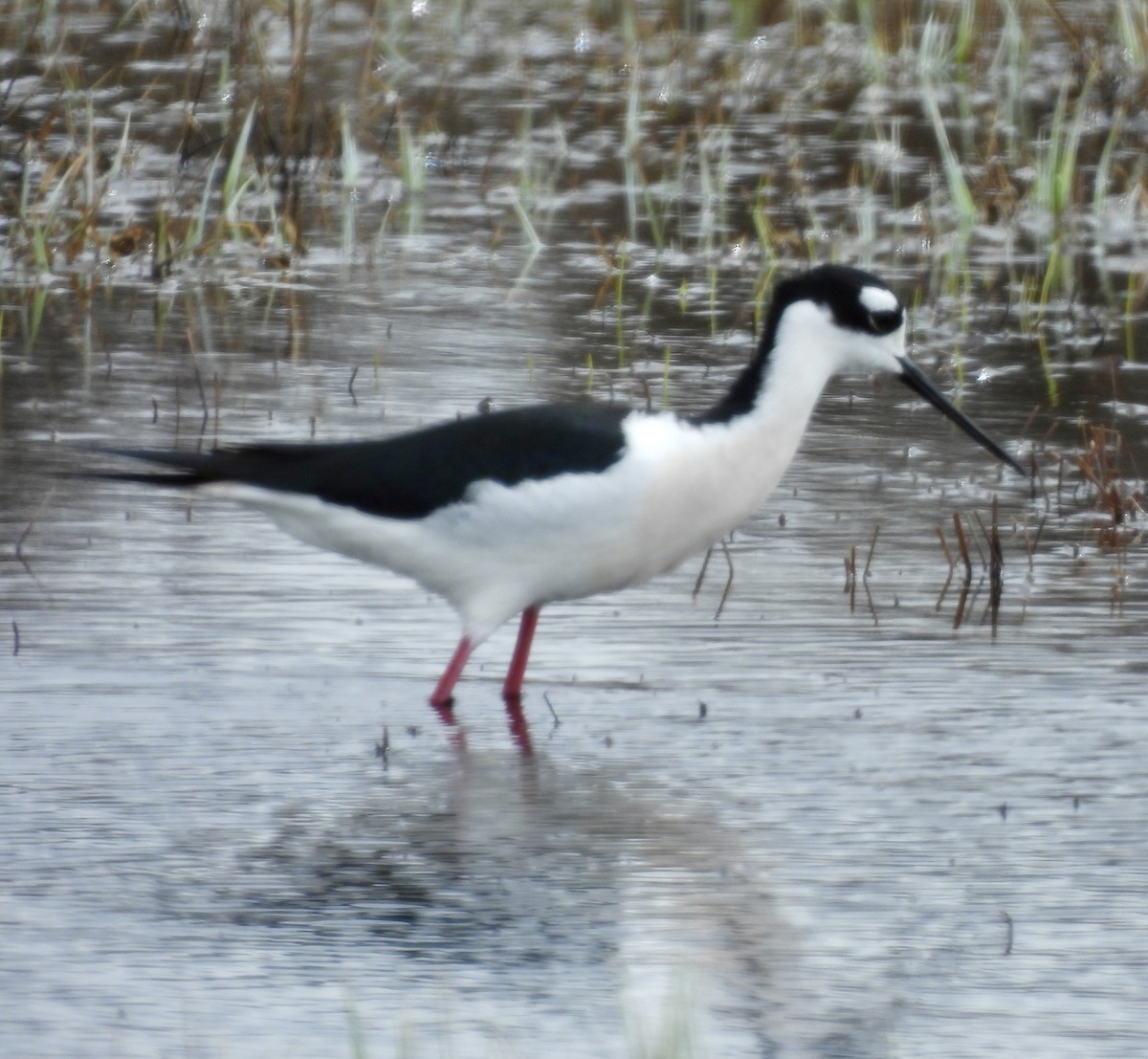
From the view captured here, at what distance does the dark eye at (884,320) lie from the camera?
5430 millimetres

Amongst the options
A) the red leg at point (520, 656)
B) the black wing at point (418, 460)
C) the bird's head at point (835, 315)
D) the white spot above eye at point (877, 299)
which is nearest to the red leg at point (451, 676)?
→ the red leg at point (520, 656)

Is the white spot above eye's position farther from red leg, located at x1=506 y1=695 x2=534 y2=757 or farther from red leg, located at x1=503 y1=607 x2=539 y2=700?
red leg, located at x1=506 y1=695 x2=534 y2=757

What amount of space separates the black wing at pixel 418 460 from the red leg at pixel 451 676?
30cm

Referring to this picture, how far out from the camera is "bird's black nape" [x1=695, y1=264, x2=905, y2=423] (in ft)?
17.4

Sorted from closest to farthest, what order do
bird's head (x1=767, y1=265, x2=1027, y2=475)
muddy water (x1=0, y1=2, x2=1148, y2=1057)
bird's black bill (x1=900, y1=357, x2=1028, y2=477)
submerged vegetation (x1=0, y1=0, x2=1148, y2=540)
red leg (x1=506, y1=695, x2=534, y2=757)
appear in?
muddy water (x1=0, y1=2, x2=1148, y2=1057)
red leg (x1=506, y1=695, x2=534, y2=757)
bird's head (x1=767, y1=265, x2=1027, y2=475)
bird's black bill (x1=900, y1=357, x2=1028, y2=477)
submerged vegetation (x1=0, y1=0, x2=1148, y2=540)

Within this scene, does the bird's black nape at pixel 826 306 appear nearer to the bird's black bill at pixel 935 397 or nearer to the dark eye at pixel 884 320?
the dark eye at pixel 884 320

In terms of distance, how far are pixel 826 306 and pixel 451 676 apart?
111cm

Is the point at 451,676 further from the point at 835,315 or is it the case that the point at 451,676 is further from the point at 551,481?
the point at 835,315

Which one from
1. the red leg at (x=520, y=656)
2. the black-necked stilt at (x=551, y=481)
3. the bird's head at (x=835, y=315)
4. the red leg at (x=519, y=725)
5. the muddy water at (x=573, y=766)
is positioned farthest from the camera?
the bird's head at (x=835, y=315)

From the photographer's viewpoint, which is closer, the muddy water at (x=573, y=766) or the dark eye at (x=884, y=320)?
the muddy water at (x=573, y=766)

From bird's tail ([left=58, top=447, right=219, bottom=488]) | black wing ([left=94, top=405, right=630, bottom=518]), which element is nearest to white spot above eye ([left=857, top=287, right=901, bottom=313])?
black wing ([left=94, top=405, right=630, bottom=518])

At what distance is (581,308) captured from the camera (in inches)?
345

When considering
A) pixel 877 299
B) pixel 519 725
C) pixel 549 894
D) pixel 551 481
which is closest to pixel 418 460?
pixel 551 481

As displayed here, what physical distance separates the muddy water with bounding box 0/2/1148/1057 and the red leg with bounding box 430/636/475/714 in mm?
35
